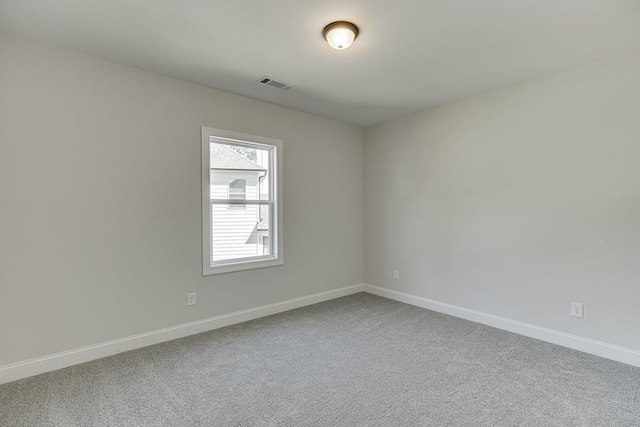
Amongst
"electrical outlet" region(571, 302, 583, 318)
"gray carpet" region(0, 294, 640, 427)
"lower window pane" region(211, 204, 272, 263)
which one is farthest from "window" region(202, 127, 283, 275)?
"electrical outlet" region(571, 302, 583, 318)

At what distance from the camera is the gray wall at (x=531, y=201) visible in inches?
102

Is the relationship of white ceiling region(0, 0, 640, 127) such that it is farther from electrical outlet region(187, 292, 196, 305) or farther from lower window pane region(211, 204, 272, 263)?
electrical outlet region(187, 292, 196, 305)

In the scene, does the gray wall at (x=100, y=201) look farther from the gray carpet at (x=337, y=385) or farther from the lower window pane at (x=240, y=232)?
the gray carpet at (x=337, y=385)

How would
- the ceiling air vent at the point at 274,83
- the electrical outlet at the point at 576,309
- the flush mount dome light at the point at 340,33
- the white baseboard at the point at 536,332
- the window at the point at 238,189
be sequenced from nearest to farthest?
the flush mount dome light at the point at 340,33, the white baseboard at the point at 536,332, the electrical outlet at the point at 576,309, the ceiling air vent at the point at 274,83, the window at the point at 238,189

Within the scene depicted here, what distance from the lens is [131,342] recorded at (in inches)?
109

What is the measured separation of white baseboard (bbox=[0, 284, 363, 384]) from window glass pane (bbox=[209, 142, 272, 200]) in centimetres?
134

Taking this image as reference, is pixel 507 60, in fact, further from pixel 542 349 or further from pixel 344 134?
pixel 542 349

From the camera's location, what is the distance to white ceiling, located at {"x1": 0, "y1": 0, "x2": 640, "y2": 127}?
2.02 m

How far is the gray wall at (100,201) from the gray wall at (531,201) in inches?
80.4

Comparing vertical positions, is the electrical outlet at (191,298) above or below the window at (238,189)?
below

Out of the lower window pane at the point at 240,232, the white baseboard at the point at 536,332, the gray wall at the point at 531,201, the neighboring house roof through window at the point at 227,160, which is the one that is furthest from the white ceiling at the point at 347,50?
the white baseboard at the point at 536,332

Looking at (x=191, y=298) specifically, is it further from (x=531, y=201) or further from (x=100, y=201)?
(x=531, y=201)

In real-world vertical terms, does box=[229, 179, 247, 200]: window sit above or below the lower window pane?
above

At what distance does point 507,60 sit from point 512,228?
1.61 meters
